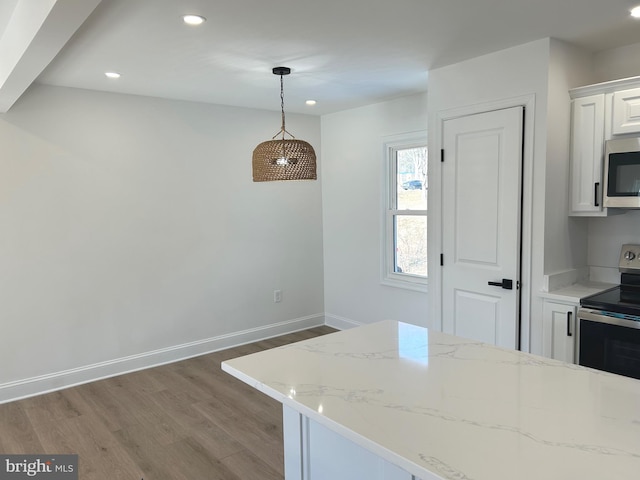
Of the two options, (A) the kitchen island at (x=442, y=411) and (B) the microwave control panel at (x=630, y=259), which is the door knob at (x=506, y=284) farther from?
(A) the kitchen island at (x=442, y=411)

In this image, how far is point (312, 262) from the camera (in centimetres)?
554

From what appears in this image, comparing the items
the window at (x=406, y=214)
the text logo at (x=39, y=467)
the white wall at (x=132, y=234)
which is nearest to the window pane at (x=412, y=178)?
the window at (x=406, y=214)

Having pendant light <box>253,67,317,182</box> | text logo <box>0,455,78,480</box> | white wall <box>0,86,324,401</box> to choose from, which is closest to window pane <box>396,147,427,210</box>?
white wall <box>0,86,324,401</box>

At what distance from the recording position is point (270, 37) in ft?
9.04

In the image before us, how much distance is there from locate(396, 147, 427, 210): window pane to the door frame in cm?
95

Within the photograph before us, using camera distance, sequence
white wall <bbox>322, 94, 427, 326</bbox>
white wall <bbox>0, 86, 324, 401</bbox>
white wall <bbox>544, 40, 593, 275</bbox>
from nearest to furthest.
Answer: white wall <bbox>544, 40, 593, 275</bbox>, white wall <bbox>0, 86, 324, 401</bbox>, white wall <bbox>322, 94, 427, 326</bbox>

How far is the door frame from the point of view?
3.03m

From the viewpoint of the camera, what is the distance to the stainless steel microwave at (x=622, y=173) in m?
2.79

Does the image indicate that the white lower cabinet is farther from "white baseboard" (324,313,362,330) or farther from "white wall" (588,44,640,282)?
"white baseboard" (324,313,362,330)

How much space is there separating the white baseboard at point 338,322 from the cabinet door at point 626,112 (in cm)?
321

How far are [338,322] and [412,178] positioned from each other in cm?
194

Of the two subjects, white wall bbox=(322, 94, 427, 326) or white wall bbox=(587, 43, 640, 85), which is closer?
white wall bbox=(587, 43, 640, 85)

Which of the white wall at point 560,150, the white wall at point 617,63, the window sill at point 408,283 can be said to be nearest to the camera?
the white wall at point 560,150

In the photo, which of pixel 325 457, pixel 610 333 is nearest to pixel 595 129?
pixel 610 333
